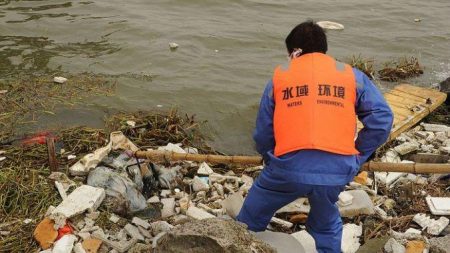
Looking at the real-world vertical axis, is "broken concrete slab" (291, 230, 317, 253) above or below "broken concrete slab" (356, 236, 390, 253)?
below

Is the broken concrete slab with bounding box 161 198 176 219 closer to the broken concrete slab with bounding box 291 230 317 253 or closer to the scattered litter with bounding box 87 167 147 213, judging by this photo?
the scattered litter with bounding box 87 167 147 213

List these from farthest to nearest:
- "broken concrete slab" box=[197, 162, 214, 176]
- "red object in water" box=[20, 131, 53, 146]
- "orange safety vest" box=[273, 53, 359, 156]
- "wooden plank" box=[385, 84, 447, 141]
A: "wooden plank" box=[385, 84, 447, 141] → "red object in water" box=[20, 131, 53, 146] → "broken concrete slab" box=[197, 162, 214, 176] → "orange safety vest" box=[273, 53, 359, 156]

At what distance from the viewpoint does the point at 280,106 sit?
10.8 feet

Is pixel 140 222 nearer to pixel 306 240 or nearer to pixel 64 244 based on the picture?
pixel 64 244

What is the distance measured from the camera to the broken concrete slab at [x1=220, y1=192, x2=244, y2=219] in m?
4.31

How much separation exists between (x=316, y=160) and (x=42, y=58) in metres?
6.58

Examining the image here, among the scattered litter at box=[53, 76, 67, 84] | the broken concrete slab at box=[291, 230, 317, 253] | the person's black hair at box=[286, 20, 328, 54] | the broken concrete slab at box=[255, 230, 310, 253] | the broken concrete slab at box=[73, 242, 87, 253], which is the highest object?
the person's black hair at box=[286, 20, 328, 54]

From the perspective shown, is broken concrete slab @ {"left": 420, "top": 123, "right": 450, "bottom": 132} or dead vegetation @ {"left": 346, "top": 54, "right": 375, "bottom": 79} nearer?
broken concrete slab @ {"left": 420, "top": 123, "right": 450, "bottom": 132}

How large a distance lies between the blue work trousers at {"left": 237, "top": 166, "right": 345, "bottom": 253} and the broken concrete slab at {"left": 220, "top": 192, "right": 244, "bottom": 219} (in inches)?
17.9

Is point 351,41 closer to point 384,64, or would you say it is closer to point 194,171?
point 384,64

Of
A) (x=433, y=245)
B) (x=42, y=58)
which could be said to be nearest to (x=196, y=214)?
(x=433, y=245)

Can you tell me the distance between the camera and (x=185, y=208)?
175 inches

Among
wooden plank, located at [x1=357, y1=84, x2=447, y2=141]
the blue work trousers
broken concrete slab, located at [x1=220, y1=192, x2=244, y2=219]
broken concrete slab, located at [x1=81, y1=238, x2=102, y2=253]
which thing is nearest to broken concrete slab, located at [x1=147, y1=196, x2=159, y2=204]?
broken concrete slab, located at [x1=220, y1=192, x2=244, y2=219]

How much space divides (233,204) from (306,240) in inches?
29.1
